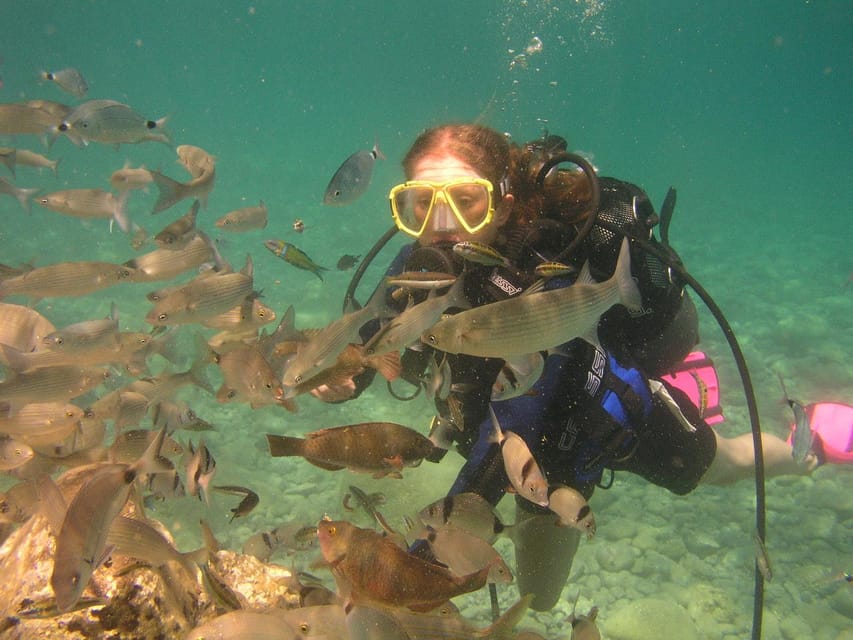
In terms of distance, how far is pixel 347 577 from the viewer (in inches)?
63.4

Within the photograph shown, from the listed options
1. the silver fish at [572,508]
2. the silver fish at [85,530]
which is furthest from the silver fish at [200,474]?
the silver fish at [572,508]

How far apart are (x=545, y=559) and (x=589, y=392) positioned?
8.40ft

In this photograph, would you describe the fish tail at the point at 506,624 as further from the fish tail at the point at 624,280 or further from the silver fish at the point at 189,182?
the silver fish at the point at 189,182

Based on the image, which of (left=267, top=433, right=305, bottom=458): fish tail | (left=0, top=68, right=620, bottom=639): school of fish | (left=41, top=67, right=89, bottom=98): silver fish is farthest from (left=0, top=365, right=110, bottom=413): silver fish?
(left=41, top=67, right=89, bottom=98): silver fish

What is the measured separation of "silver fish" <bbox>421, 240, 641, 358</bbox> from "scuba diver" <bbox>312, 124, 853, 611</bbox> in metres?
0.26

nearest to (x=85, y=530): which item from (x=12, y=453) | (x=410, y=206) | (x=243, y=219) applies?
(x=12, y=453)

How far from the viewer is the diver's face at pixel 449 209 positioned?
10.4 ft

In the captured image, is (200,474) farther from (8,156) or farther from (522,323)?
(8,156)

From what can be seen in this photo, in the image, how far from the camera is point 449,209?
3150mm

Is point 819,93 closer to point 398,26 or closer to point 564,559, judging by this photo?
point 398,26

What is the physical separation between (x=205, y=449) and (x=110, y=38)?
134449 millimetres

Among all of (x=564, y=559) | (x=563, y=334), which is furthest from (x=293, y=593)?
(x=564, y=559)

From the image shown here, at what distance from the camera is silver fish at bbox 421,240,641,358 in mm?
1797

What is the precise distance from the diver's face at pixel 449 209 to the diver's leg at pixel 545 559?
102 inches
